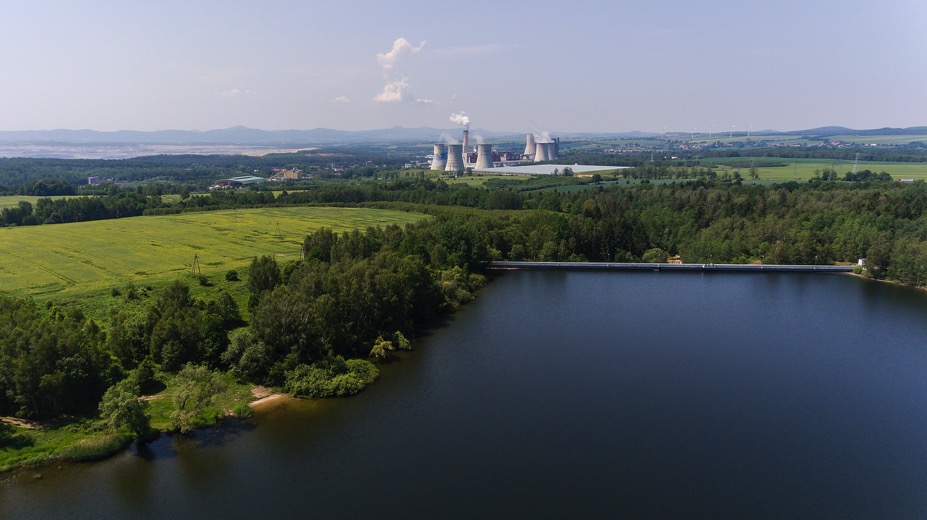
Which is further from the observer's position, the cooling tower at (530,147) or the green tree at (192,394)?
the cooling tower at (530,147)

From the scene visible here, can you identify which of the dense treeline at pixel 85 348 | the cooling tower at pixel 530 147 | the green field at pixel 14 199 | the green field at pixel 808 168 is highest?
the cooling tower at pixel 530 147

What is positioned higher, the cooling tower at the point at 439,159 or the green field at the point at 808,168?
the cooling tower at the point at 439,159

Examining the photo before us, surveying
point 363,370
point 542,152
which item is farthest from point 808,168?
point 363,370

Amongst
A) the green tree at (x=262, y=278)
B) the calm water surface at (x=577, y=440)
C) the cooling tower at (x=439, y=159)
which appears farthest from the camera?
the cooling tower at (x=439, y=159)

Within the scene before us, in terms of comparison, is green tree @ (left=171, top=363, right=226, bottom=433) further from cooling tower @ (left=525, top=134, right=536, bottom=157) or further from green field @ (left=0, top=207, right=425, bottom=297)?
cooling tower @ (left=525, top=134, right=536, bottom=157)

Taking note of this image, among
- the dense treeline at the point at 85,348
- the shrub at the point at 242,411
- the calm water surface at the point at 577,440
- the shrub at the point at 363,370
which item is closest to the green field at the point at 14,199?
the dense treeline at the point at 85,348

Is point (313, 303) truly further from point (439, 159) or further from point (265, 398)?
point (439, 159)

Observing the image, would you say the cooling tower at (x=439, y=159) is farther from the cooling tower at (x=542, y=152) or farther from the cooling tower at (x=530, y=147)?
the cooling tower at (x=530, y=147)

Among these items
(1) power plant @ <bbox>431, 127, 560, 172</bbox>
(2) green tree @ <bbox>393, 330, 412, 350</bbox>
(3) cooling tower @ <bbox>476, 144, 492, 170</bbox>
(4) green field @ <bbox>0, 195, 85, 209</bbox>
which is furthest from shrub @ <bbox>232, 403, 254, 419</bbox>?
(3) cooling tower @ <bbox>476, 144, 492, 170</bbox>

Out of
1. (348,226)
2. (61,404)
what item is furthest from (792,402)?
(348,226)
